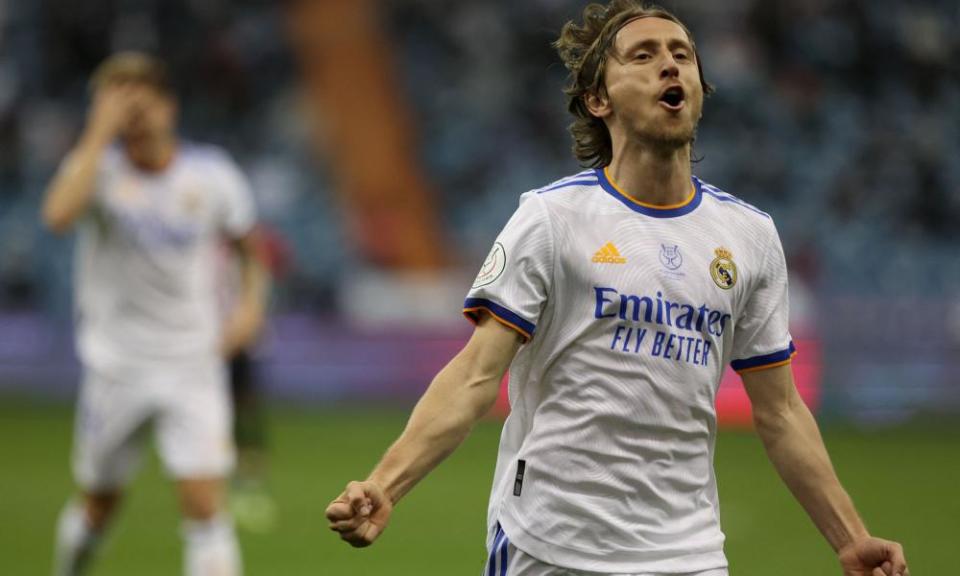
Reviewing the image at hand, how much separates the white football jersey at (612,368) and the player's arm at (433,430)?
9 cm

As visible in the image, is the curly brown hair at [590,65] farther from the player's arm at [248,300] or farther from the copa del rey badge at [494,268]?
the player's arm at [248,300]

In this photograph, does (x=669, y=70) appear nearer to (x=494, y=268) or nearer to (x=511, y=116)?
(x=494, y=268)

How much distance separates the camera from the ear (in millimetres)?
4047

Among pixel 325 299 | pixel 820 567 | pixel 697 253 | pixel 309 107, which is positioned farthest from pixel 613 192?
pixel 309 107

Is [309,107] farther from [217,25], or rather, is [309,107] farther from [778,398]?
[778,398]

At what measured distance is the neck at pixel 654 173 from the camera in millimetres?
3902

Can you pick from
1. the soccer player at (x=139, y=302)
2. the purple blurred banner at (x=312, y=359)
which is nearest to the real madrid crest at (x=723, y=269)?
the soccer player at (x=139, y=302)

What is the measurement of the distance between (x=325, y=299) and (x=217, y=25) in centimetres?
583

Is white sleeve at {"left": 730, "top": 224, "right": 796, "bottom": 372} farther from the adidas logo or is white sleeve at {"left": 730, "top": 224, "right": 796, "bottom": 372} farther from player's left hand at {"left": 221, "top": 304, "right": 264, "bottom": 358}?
player's left hand at {"left": 221, "top": 304, "right": 264, "bottom": 358}

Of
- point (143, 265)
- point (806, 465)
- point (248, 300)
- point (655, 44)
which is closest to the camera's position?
point (655, 44)

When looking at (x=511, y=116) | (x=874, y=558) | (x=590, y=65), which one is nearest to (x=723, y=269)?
(x=590, y=65)

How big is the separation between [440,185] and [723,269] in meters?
17.7

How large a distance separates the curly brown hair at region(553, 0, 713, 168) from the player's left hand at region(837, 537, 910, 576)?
1.29 m

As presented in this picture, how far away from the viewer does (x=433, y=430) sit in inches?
141
